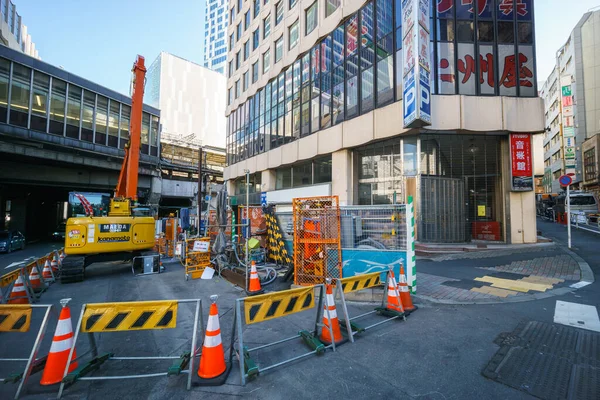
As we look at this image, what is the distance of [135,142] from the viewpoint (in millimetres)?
10602

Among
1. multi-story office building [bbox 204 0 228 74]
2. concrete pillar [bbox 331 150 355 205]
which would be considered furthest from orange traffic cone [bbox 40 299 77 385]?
multi-story office building [bbox 204 0 228 74]

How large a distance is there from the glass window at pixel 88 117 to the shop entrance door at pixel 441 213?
2523cm

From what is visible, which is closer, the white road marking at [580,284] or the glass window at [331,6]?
the white road marking at [580,284]

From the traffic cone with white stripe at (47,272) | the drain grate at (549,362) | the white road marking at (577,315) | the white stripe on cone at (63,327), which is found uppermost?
the white stripe on cone at (63,327)

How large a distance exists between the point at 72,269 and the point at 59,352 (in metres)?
7.03

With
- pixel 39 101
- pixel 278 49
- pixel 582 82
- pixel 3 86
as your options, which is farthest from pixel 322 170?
pixel 582 82

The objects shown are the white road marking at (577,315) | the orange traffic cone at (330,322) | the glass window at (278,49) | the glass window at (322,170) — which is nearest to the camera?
the orange traffic cone at (330,322)

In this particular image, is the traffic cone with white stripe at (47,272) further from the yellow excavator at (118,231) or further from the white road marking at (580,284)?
the white road marking at (580,284)

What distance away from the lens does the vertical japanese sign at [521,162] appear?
44.1 feet

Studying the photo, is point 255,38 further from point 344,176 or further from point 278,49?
point 344,176

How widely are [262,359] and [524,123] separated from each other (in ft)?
54.0

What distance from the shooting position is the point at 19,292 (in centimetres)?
622

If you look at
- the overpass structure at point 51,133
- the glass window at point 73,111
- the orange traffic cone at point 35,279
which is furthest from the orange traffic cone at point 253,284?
the glass window at point 73,111

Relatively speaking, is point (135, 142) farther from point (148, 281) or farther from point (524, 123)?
point (524, 123)
